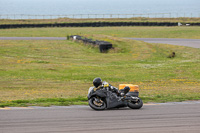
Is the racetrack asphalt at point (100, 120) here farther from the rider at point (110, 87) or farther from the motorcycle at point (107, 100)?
the rider at point (110, 87)

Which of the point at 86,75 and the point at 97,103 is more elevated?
the point at 97,103

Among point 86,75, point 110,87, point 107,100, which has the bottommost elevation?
point 86,75

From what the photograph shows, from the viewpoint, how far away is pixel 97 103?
1023 cm

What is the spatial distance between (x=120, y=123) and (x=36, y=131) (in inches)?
79.3

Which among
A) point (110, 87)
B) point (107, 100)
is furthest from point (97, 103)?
point (110, 87)

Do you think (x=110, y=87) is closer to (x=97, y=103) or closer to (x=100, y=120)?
(x=97, y=103)

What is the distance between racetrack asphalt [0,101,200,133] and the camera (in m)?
7.84

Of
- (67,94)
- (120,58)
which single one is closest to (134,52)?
(120,58)

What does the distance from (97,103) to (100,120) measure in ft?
4.78

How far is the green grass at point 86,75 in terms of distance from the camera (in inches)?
515

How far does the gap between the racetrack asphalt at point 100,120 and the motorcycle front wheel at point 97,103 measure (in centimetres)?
→ 17

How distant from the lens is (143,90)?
14664 mm

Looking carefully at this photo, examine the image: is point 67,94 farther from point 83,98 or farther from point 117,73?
point 117,73

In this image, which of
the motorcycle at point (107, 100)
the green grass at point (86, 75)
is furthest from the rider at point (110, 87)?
the green grass at point (86, 75)
